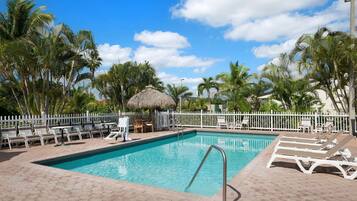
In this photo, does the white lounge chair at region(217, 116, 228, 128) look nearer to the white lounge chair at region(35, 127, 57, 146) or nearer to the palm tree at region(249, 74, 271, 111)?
the palm tree at region(249, 74, 271, 111)

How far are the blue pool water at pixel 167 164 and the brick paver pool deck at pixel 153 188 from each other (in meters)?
1.22

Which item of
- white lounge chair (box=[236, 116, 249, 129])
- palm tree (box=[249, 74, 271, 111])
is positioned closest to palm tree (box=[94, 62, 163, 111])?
palm tree (box=[249, 74, 271, 111])

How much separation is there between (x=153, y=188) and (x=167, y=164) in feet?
13.1

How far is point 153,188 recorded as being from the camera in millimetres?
5312

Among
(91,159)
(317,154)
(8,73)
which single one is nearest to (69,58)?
(8,73)

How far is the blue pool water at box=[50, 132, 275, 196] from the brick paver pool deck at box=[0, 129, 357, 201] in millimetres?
1223

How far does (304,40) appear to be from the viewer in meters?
14.4

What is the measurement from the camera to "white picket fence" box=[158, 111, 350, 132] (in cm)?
1494

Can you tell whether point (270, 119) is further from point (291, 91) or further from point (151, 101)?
point (151, 101)

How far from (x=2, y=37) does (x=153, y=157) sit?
11.5m

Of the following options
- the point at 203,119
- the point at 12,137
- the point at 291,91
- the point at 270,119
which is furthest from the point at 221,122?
the point at 12,137

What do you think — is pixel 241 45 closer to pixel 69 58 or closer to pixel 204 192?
pixel 69 58

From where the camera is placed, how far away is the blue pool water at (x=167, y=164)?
285 inches

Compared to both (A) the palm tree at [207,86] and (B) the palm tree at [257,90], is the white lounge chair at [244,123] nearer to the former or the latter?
(B) the palm tree at [257,90]
